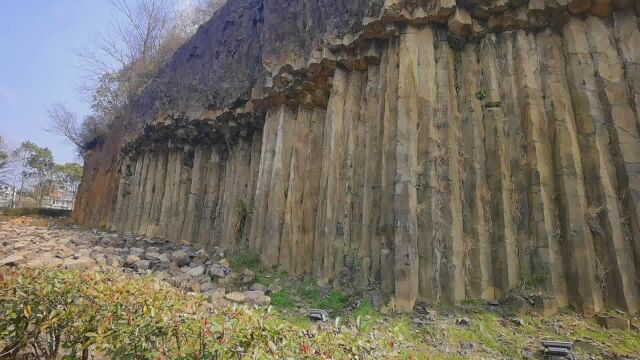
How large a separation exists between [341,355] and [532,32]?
7.10 meters

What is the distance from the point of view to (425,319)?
5840mm

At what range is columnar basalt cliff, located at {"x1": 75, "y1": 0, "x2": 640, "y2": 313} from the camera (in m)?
6.12

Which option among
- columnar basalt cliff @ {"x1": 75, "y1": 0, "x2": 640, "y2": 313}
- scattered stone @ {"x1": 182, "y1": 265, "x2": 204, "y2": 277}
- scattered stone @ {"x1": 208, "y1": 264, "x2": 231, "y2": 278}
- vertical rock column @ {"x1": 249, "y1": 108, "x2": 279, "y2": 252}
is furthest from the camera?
vertical rock column @ {"x1": 249, "y1": 108, "x2": 279, "y2": 252}

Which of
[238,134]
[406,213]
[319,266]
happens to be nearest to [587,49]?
[406,213]

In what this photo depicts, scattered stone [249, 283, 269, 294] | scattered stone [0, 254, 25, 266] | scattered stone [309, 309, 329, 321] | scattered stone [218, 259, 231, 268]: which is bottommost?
scattered stone [309, 309, 329, 321]

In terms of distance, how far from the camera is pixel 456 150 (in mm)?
7211

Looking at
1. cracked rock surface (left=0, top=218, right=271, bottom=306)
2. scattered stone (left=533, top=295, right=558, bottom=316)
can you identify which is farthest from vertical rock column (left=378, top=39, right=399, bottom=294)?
cracked rock surface (left=0, top=218, right=271, bottom=306)

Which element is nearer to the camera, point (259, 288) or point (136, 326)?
point (136, 326)

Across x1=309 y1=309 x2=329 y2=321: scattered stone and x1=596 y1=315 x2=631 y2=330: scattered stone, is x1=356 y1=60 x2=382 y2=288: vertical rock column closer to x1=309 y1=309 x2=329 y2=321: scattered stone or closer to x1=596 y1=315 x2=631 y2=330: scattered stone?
x1=309 y1=309 x2=329 y2=321: scattered stone

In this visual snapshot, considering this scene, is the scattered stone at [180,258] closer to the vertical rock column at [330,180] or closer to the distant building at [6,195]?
the vertical rock column at [330,180]

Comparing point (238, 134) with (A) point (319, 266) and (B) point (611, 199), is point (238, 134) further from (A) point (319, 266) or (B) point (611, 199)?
(B) point (611, 199)

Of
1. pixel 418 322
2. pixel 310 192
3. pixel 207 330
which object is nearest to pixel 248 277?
pixel 310 192

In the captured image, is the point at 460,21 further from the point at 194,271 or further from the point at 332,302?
the point at 194,271

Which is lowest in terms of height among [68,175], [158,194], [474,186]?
[474,186]
